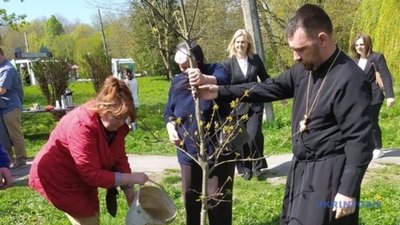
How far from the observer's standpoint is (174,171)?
6895 mm

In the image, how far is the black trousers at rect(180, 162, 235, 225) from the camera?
3.75 meters

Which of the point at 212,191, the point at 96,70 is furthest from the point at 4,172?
the point at 96,70

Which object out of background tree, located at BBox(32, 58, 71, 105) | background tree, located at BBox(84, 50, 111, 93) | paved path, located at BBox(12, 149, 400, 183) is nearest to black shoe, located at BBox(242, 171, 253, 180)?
paved path, located at BBox(12, 149, 400, 183)

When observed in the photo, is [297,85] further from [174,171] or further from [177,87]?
[174,171]

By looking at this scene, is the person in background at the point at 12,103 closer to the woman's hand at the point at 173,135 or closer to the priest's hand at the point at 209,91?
the woman's hand at the point at 173,135

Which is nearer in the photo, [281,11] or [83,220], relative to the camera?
[83,220]

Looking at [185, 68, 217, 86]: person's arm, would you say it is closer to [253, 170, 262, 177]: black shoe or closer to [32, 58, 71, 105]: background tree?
[253, 170, 262, 177]: black shoe

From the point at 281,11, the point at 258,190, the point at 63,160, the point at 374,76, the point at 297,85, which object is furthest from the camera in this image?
the point at 281,11

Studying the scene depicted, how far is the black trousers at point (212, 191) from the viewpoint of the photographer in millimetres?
3746

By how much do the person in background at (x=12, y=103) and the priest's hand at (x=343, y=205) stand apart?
18.5 ft

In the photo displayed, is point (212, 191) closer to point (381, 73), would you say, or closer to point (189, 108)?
point (189, 108)

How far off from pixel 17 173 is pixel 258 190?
3677 mm

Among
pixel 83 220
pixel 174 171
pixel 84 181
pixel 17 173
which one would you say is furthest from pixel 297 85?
pixel 17 173

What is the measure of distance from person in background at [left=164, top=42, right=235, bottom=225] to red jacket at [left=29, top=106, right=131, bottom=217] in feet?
1.89
